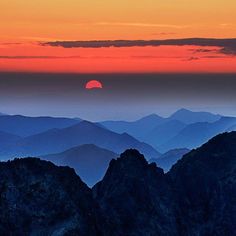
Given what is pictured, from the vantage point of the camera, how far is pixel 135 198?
128 metres

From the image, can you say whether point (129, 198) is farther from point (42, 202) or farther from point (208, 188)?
point (42, 202)

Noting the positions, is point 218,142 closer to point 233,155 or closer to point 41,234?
point 233,155

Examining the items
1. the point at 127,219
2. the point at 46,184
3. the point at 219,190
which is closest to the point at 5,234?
the point at 46,184

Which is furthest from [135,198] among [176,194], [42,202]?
[42,202]

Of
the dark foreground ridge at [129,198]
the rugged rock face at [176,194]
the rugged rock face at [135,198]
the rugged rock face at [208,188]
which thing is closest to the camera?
the dark foreground ridge at [129,198]

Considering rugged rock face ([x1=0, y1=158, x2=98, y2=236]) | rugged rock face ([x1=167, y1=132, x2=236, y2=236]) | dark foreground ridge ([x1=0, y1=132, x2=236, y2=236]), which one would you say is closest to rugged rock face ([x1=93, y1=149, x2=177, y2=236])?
dark foreground ridge ([x1=0, y1=132, x2=236, y2=236])

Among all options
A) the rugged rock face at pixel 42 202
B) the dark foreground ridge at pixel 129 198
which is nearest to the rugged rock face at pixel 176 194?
the dark foreground ridge at pixel 129 198

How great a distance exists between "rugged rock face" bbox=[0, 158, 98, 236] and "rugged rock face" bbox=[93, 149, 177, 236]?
1312 centimetres

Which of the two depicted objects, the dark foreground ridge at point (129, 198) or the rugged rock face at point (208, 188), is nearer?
the dark foreground ridge at point (129, 198)

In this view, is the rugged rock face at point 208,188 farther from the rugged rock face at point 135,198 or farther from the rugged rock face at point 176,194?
the rugged rock face at point 135,198

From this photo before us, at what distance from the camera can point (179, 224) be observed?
132 m

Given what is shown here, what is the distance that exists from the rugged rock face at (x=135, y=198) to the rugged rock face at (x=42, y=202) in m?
13.1

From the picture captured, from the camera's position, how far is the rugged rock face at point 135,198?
120588 millimetres

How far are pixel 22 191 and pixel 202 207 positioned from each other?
62250mm
